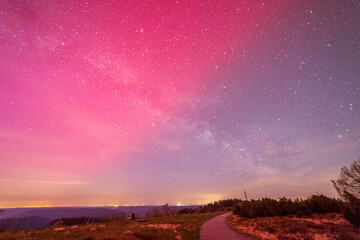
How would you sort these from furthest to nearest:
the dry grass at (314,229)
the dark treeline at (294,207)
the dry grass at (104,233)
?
the dark treeline at (294,207)
the dry grass at (314,229)
the dry grass at (104,233)

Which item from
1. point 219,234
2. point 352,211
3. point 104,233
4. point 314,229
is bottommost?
point 219,234

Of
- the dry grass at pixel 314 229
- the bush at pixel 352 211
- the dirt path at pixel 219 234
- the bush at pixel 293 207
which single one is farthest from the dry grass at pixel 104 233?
the bush at pixel 352 211

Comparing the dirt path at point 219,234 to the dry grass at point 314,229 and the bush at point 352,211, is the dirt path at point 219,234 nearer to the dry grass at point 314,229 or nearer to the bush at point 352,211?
the dry grass at point 314,229

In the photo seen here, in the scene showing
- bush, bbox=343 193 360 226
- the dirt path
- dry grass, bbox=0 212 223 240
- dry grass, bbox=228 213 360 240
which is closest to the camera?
dry grass, bbox=0 212 223 240

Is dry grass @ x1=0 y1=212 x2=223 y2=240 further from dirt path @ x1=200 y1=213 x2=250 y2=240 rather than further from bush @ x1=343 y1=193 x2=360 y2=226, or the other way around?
bush @ x1=343 y1=193 x2=360 y2=226

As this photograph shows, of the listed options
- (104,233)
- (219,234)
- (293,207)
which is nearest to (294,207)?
(293,207)

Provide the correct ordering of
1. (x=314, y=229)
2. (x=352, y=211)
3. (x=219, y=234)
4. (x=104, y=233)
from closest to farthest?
(x=104, y=233)
(x=352, y=211)
(x=314, y=229)
(x=219, y=234)

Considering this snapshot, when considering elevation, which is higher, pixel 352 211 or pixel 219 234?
pixel 352 211

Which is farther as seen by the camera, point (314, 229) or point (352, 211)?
point (314, 229)

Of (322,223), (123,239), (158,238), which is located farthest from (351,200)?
(123,239)

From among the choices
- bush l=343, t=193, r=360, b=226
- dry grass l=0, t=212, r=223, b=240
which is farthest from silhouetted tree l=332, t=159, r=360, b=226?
dry grass l=0, t=212, r=223, b=240

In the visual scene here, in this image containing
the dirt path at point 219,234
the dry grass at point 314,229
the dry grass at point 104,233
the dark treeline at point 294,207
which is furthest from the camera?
the dark treeline at point 294,207

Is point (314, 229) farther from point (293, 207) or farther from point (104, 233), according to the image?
point (104, 233)

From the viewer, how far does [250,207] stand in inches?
826
